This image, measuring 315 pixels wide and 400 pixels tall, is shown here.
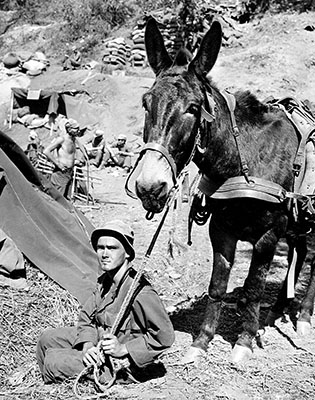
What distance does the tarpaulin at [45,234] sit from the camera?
4.96 m

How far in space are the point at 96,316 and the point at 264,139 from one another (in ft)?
5.91

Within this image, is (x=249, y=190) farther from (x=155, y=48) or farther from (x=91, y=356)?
(x=91, y=356)

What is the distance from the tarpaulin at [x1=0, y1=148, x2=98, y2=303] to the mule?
1337 millimetres

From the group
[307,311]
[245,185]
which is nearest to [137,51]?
[307,311]

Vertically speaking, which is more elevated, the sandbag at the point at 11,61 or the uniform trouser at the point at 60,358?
the uniform trouser at the point at 60,358

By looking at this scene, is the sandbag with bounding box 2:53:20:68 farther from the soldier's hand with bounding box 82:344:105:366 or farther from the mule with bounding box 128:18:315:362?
the soldier's hand with bounding box 82:344:105:366

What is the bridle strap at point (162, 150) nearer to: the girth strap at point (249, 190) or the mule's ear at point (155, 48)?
the mule's ear at point (155, 48)

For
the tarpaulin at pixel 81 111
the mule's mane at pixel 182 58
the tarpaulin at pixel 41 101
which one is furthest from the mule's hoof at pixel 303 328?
the tarpaulin at pixel 41 101

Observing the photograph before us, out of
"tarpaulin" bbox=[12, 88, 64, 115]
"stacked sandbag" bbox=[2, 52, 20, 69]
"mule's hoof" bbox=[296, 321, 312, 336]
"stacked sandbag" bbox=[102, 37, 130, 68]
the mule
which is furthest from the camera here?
"stacked sandbag" bbox=[2, 52, 20, 69]

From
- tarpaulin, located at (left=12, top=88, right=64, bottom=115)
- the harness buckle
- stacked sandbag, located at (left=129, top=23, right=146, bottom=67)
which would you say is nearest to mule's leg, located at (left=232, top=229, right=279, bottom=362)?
the harness buckle

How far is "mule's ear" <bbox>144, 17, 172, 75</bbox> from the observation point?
11.3ft

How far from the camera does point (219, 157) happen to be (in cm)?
378

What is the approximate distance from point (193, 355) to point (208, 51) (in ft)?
Answer: 7.40

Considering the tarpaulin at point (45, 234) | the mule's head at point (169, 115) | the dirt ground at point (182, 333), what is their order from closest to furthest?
the mule's head at point (169, 115) → the dirt ground at point (182, 333) → the tarpaulin at point (45, 234)
